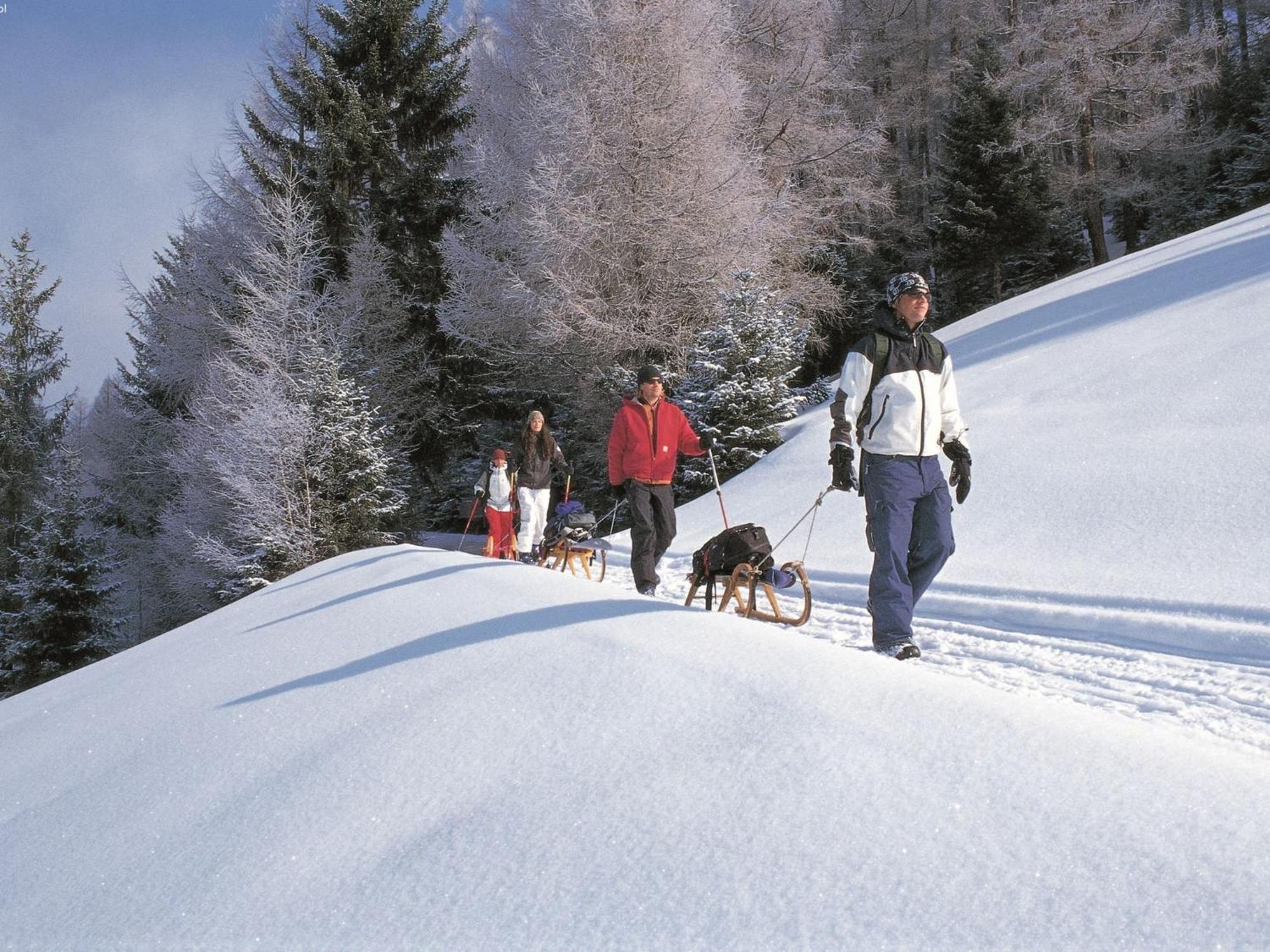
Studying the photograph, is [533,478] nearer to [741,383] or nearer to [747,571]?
[747,571]

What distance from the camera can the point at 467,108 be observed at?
2362 cm

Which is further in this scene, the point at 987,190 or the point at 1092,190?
the point at 1092,190

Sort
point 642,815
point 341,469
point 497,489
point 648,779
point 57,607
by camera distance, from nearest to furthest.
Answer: point 642,815
point 648,779
point 497,489
point 341,469
point 57,607

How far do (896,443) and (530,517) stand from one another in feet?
20.4

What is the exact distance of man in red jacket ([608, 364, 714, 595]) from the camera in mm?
7055

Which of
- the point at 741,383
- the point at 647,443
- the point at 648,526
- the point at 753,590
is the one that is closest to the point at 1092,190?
the point at 741,383

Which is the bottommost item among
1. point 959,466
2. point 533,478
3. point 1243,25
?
point 959,466

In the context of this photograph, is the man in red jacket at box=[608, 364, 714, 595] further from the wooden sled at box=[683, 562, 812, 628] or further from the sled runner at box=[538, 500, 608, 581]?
the sled runner at box=[538, 500, 608, 581]

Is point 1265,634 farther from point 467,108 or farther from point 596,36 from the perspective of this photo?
point 467,108

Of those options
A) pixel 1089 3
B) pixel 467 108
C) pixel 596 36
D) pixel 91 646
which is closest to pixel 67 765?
pixel 596 36

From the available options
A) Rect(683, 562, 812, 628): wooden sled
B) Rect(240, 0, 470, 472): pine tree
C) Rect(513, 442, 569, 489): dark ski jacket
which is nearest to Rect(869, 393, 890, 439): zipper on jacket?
Rect(683, 562, 812, 628): wooden sled

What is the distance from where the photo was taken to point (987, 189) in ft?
74.7

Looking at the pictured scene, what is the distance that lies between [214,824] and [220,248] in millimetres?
22473

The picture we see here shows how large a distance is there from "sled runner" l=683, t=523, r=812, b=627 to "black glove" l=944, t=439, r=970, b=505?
3.93 ft
